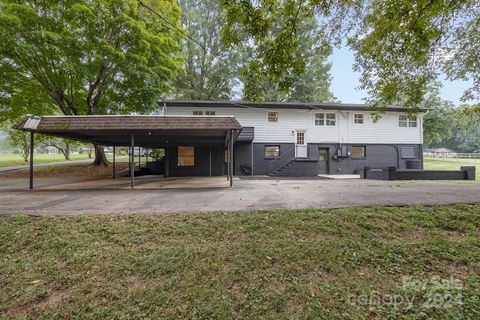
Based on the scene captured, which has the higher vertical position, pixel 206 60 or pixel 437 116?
pixel 206 60

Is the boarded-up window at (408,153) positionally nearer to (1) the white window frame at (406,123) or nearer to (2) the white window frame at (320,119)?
(1) the white window frame at (406,123)

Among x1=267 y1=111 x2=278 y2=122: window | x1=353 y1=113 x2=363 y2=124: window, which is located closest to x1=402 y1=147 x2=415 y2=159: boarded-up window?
x1=353 y1=113 x2=363 y2=124: window

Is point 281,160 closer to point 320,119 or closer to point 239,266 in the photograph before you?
point 320,119

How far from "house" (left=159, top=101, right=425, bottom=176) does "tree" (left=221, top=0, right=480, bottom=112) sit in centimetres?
812

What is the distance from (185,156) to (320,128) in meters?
10.2

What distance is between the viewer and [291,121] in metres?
15.7

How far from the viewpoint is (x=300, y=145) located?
15.8 m

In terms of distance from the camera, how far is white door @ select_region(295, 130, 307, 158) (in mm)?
15750

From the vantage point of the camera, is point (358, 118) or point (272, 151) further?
point (358, 118)

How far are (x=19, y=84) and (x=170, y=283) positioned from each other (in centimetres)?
1830

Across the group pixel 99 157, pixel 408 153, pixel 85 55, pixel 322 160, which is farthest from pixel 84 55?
pixel 408 153

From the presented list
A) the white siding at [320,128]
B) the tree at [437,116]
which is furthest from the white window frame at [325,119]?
the tree at [437,116]

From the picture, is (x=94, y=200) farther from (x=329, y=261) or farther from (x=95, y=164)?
(x=95, y=164)

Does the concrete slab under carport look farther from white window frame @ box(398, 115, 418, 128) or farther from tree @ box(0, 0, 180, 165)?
white window frame @ box(398, 115, 418, 128)
